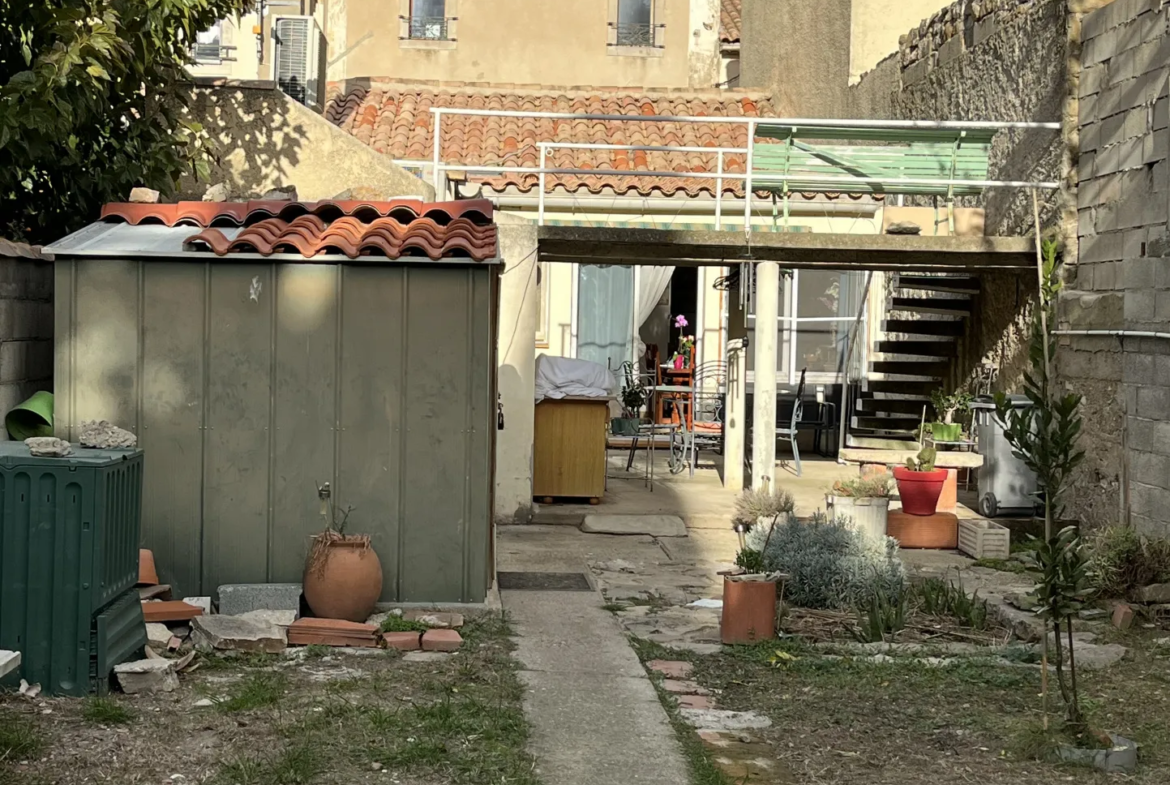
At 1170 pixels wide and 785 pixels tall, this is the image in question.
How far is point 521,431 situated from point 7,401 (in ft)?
16.3

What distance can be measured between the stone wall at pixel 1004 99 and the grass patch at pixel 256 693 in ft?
27.1

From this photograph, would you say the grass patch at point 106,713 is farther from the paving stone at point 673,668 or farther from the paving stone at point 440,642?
the paving stone at point 673,668

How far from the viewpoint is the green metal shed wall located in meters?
7.64

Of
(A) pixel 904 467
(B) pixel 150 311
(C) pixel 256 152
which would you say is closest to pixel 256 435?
(B) pixel 150 311

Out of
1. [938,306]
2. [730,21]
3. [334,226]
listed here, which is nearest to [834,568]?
[334,226]

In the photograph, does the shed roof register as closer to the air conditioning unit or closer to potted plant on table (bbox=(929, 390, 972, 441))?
potted plant on table (bbox=(929, 390, 972, 441))

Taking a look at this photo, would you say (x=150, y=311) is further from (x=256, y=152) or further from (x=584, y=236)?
(x=584, y=236)

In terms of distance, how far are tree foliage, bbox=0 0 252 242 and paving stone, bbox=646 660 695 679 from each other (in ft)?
14.8

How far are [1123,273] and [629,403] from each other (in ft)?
20.5

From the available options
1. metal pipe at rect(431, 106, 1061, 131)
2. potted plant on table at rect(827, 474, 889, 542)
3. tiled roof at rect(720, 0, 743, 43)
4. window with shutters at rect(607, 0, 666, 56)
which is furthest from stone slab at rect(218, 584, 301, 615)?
tiled roof at rect(720, 0, 743, 43)

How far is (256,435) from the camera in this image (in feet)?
25.1

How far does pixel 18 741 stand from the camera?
491 cm

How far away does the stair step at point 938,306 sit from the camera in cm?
1470

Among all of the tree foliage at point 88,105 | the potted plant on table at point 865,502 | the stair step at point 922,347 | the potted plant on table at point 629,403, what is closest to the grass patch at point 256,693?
the tree foliage at point 88,105
